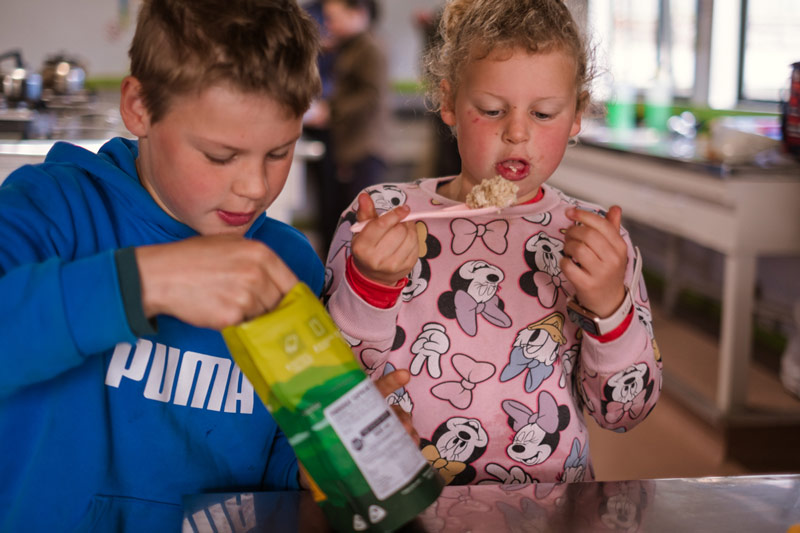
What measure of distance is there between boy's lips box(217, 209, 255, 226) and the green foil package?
0.20 meters

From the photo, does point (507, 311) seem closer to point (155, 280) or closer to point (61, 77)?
point (155, 280)

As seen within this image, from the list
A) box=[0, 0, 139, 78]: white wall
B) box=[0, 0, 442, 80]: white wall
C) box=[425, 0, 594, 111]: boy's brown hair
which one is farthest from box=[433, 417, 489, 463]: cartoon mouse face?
box=[0, 0, 139, 78]: white wall

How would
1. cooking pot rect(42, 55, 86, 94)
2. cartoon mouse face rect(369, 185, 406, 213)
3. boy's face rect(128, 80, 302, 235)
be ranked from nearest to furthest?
boy's face rect(128, 80, 302, 235), cartoon mouse face rect(369, 185, 406, 213), cooking pot rect(42, 55, 86, 94)

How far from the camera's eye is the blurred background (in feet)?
7.59

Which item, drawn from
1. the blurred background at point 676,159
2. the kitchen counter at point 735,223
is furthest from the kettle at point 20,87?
the kitchen counter at point 735,223

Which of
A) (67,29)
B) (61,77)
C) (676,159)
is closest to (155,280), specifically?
(61,77)

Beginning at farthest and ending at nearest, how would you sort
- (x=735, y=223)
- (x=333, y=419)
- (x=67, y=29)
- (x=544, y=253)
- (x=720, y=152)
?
(x=67, y=29), (x=720, y=152), (x=735, y=223), (x=544, y=253), (x=333, y=419)

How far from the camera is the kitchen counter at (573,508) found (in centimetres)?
68

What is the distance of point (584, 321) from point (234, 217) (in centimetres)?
41

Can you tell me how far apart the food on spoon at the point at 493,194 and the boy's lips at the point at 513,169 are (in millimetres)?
36

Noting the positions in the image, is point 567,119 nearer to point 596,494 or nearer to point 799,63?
point 596,494

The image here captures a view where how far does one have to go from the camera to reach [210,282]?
0.63 metres

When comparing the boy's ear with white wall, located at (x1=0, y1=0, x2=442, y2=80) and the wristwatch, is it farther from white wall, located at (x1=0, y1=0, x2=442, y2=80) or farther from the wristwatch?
white wall, located at (x1=0, y1=0, x2=442, y2=80)

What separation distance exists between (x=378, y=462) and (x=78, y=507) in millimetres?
394
